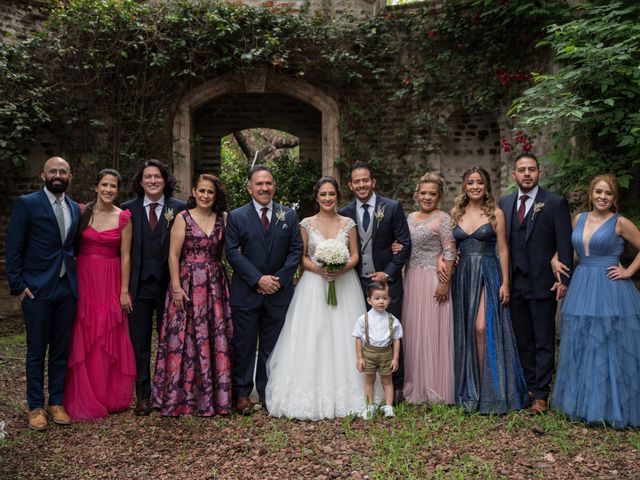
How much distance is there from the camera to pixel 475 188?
15.1ft

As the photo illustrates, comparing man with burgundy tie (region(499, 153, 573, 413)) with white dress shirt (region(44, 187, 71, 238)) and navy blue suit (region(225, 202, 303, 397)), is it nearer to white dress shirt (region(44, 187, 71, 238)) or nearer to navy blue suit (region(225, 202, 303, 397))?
navy blue suit (region(225, 202, 303, 397))

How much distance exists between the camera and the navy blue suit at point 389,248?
15.7ft

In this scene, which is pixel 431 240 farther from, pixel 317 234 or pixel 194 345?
pixel 194 345

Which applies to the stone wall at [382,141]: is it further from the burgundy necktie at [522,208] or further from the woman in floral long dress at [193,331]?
the woman in floral long dress at [193,331]

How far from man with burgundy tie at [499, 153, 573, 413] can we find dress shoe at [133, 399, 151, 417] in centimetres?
311

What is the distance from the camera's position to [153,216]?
4.71 meters

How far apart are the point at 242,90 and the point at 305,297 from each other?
19.0 ft

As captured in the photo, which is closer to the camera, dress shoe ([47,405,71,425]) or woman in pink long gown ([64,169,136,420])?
dress shoe ([47,405,71,425])

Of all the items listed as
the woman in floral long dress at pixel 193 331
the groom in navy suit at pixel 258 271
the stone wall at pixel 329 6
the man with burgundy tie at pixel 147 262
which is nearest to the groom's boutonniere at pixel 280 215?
the groom in navy suit at pixel 258 271

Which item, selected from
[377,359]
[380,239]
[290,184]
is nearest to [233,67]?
[290,184]

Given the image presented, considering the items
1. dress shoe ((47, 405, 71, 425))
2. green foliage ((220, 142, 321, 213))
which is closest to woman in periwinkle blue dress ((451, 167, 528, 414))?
dress shoe ((47, 405, 71, 425))

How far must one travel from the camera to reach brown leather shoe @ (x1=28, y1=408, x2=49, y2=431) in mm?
4379

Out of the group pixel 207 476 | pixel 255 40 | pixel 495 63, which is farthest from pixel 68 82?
pixel 207 476

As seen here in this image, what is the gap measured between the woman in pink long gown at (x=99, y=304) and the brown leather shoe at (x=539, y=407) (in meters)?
3.33
